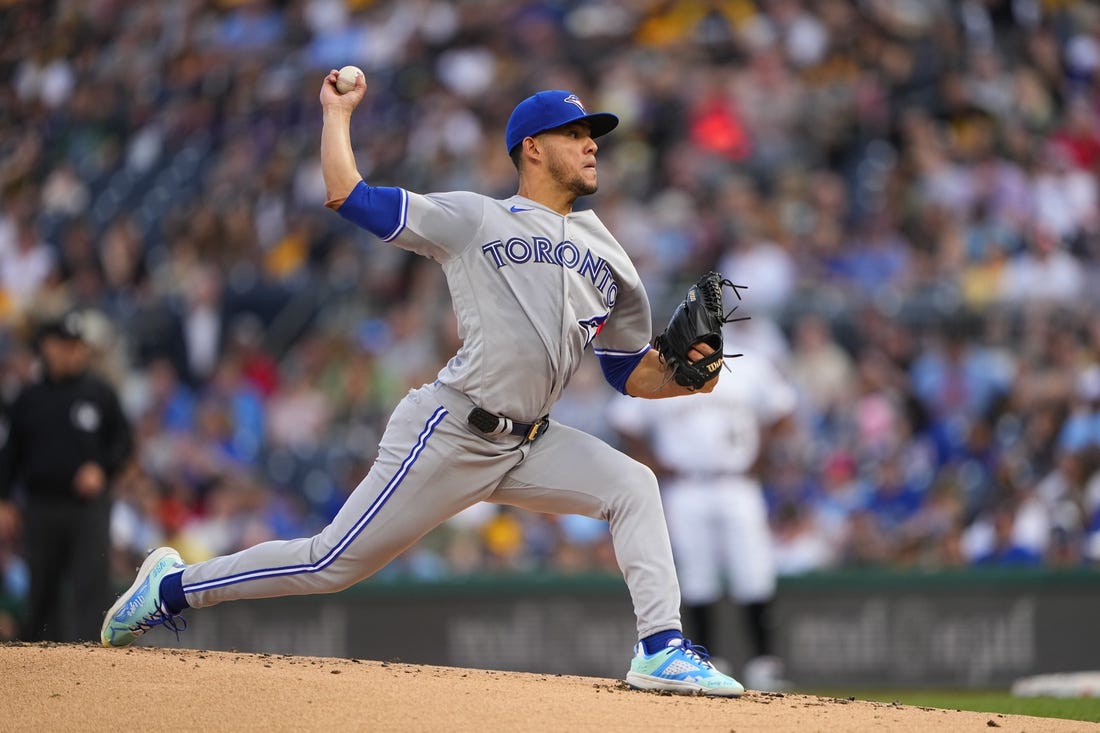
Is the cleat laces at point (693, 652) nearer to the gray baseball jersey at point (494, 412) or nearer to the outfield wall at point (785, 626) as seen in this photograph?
the gray baseball jersey at point (494, 412)

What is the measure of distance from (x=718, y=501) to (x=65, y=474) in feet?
11.5

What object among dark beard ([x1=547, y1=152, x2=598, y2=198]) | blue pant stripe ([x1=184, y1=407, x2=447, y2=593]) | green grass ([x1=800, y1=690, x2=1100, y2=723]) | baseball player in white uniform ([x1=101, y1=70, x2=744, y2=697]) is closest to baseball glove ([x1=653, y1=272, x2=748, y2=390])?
baseball player in white uniform ([x1=101, y1=70, x2=744, y2=697])

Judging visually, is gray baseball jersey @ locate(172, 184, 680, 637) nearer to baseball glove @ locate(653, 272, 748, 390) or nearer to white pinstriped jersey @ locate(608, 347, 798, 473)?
baseball glove @ locate(653, 272, 748, 390)

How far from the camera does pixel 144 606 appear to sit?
18.2 feet

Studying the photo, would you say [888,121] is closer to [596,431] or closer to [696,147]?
[696,147]

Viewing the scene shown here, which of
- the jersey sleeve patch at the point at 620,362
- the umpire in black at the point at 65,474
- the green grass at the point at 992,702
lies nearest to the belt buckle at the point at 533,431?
the jersey sleeve patch at the point at 620,362

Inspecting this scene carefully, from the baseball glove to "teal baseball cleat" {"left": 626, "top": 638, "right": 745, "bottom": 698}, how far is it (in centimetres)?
87

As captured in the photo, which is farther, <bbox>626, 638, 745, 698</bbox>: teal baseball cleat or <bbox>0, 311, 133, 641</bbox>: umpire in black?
<bbox>0, 311, 133, 641</bbox>: umpire in black

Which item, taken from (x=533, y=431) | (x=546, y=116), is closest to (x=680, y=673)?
(x=533, y=431)

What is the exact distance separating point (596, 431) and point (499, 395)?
6.45m

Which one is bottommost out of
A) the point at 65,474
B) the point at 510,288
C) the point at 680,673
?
the point at 680,673

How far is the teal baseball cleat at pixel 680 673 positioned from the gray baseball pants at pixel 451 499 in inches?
3.3

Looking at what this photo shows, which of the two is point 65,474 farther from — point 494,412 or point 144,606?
point 494,412

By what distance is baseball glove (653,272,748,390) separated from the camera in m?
5.27
